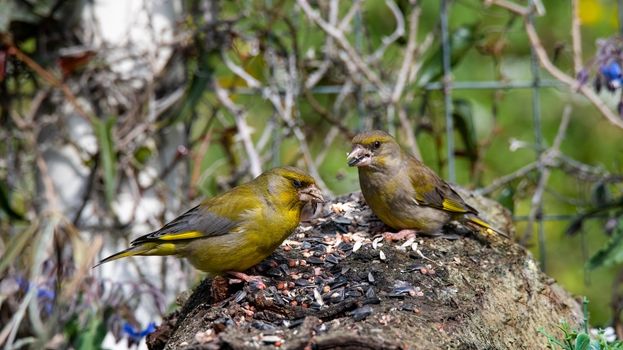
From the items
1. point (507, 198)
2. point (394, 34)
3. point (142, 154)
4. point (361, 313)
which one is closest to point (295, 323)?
point (361, 313)

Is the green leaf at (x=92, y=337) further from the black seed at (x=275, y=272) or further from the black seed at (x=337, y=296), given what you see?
the black seed at (x=337, y=296)

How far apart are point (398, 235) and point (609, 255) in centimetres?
149

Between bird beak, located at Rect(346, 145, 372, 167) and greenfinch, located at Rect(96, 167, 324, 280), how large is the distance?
425 millimetres

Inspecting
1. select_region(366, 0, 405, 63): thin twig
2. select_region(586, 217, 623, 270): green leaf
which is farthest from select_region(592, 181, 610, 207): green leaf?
select_region(366, 0, 405, 63): thin twig

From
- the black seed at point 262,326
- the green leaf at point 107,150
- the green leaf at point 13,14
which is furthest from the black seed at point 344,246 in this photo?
the green leaf at point 13,14

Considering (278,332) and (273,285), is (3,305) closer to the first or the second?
(273,285)

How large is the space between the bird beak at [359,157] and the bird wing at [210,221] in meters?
0.58

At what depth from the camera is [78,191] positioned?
19.4 feet

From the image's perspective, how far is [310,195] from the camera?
4.04 metres

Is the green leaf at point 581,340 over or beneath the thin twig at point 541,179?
over

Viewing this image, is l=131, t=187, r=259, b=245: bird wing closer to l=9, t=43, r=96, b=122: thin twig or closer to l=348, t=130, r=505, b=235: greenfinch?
l=348, t=130, r=505, b=235: greenfinch

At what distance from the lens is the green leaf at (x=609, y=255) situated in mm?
5031

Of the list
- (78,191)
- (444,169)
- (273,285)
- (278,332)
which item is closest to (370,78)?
(444,169)

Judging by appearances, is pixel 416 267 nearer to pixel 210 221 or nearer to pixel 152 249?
pixel 210 221
